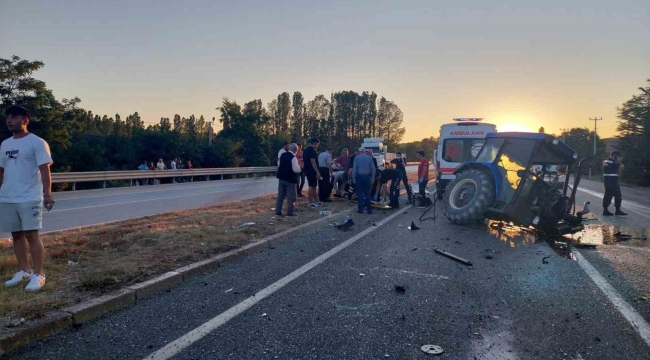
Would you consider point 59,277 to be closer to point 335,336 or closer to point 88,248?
point 88,248

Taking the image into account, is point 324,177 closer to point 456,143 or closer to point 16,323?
point 456,143

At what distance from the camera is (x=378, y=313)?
4.32m

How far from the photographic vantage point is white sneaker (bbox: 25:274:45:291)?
4.58m

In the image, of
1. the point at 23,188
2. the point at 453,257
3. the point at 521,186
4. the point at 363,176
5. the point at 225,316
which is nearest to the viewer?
the point at 225,316

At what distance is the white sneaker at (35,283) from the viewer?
15.0 feet

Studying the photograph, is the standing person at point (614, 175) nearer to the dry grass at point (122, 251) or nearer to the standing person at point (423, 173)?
the standing person at point (423, 173)

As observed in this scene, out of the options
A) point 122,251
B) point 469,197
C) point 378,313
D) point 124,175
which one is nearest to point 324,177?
point 469,197

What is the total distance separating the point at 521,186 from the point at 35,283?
8.21 m

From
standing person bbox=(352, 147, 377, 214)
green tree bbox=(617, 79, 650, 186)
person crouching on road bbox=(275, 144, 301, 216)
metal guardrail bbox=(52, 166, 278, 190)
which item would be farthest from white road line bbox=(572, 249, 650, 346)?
green tree bbox=(617, 79, 650, 186)

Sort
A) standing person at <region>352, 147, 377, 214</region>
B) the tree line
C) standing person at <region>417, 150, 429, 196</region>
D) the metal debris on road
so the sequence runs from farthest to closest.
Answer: the tree line → standing person at <region>417, 150, 429, 196</region> → standing person at <region>352, 147, 377, 214</region> → the metal debris on road

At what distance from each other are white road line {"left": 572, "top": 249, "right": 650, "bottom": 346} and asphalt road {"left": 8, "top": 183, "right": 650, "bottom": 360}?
0.05 m

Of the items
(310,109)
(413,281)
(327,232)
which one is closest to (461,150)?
(327,232)

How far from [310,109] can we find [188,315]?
271ft

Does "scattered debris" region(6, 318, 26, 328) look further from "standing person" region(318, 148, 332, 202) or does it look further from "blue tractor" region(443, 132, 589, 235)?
"standing person" region(318, 148, 332, 202)
